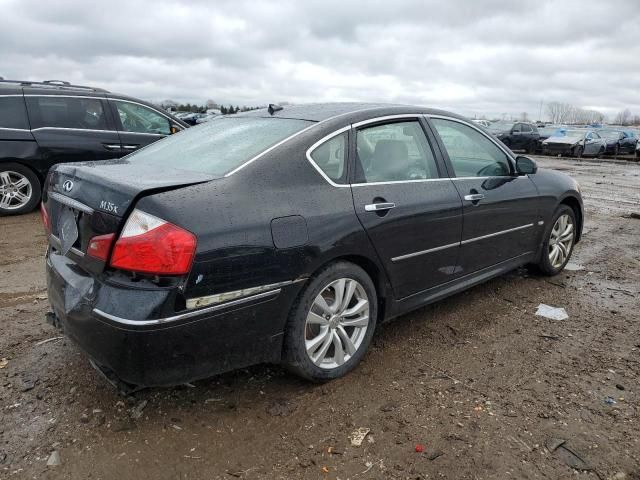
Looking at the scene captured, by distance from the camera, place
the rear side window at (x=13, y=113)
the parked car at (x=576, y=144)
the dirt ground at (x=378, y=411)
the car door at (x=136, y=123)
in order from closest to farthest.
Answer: the dirt ground at (x=378, y=411)
the rear side window at (x=13, y=113)
the car door at (x=136, y=123)
the parked car at (x=576, y=144)

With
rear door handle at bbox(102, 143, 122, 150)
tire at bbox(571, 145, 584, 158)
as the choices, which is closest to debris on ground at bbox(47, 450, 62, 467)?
rear door handle at bbox(102, 143, 122, 150)

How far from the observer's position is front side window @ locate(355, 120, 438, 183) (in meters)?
3.20

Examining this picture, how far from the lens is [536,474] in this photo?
232 cm

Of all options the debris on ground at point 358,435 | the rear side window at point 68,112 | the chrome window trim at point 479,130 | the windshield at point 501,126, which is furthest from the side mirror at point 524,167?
the windshield at point 501,126

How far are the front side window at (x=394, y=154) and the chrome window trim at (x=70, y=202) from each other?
1.47m

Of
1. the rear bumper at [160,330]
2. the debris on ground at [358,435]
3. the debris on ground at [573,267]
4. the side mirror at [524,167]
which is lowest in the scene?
the debris on ground at [358,435]

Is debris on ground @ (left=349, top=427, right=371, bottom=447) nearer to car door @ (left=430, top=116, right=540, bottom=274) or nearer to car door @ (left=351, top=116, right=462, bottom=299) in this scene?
car door @ (left=351, top=116, right=462, bottom=299)

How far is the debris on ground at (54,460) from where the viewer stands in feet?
7.65

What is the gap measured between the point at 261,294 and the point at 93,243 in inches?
32.9

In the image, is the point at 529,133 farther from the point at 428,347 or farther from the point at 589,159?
the point at 428,347

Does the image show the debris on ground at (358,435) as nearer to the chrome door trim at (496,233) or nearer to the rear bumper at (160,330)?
the rear bumper at (160,330)

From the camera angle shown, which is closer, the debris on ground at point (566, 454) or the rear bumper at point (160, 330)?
the rear bumper at point (160, 330)

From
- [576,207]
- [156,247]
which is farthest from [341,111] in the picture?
[576,207]

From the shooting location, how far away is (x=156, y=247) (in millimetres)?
2275
